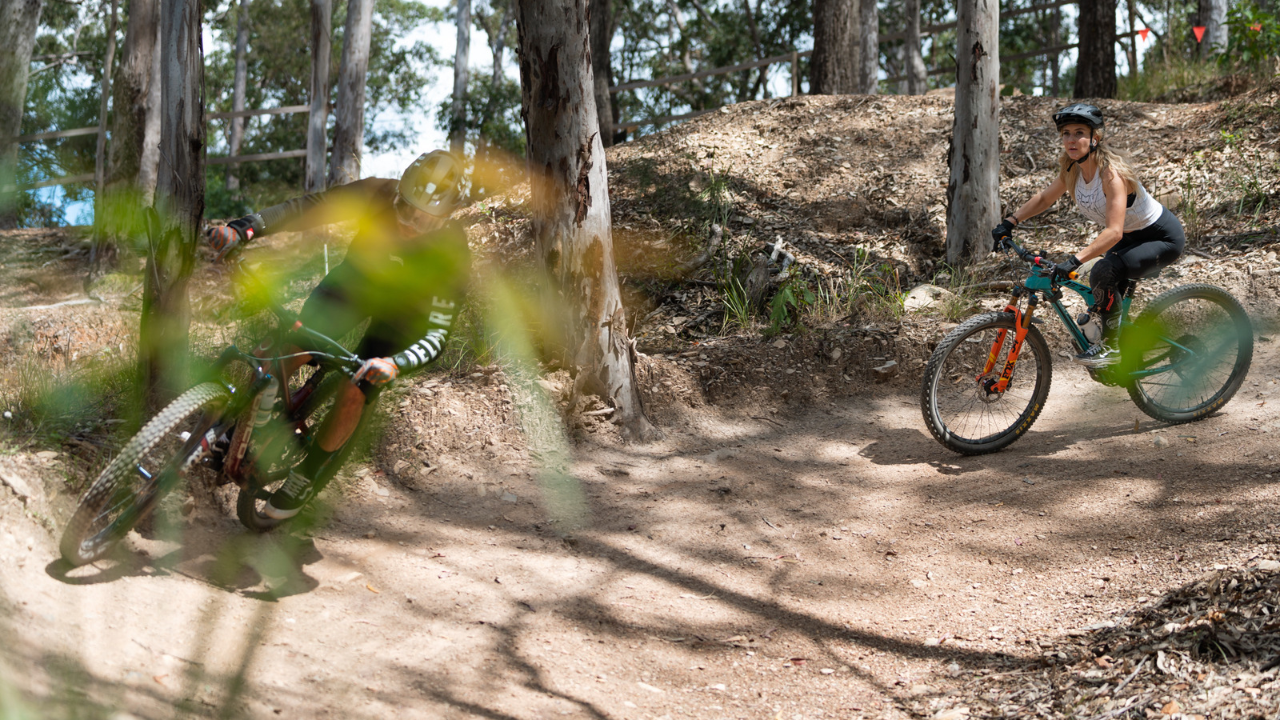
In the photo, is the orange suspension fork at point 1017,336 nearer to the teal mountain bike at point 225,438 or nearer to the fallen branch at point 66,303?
the teal mountain bike at point 225,438

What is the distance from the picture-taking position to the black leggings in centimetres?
509

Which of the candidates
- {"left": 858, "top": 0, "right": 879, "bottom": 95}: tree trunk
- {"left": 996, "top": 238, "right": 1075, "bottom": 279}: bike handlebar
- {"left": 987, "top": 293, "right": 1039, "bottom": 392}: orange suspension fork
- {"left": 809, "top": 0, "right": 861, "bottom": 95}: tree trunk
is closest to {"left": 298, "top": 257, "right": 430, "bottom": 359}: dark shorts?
{"left": 996, "top": 238, "right": 1075, "bottom": 279}: bike handlebar

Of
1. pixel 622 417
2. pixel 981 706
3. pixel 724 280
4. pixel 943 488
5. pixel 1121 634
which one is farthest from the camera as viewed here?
pixel 724 280

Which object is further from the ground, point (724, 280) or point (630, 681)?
point (724, 280)

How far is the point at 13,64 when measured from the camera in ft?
40.7

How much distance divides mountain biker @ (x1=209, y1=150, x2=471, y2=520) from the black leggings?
3.73m

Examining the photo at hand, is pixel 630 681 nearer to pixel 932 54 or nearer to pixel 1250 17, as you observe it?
pixel 1250 17

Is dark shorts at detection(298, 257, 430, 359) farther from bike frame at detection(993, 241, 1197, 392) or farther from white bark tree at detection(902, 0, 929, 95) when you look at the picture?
white bark tree at detection(902, 0, 929, 95)

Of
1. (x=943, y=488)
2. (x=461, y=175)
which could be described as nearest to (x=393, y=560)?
(x=461, y=175)

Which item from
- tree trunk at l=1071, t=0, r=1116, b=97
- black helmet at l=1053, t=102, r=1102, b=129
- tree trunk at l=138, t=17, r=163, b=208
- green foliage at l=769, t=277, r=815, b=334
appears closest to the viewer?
black helmet at l=1053, t=102, r=1102, b=129

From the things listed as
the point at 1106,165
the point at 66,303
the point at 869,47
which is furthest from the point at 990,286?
the point at 66,303

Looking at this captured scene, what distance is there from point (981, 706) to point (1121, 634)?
2.21ft

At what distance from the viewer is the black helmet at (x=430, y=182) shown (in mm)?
3824

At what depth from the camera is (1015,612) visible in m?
3.69
